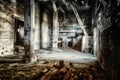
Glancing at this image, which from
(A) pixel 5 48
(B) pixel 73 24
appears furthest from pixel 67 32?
(A) pixel 5 48

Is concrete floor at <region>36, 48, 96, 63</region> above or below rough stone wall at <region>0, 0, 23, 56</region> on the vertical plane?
below

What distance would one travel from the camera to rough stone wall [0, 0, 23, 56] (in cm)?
720

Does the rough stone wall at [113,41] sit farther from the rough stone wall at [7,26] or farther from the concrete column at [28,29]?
the rough stone wall at [7,26]

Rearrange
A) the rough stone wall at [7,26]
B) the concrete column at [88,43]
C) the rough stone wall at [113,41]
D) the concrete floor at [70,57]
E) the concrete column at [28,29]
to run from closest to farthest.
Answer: the rough stone wall at [113,41] → the concrete column at [28,29] → the concrete floor at [70,57] → the rough stone wall at [7,26] → the concrete column at [88,43]

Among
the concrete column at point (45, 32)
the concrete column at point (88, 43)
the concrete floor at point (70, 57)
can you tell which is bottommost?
the concrete floor at point (70, 57)

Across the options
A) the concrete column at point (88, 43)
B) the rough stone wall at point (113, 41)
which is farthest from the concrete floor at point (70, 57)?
the rough stone wall at point (113, 41)

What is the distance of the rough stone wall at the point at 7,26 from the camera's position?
23.6ft

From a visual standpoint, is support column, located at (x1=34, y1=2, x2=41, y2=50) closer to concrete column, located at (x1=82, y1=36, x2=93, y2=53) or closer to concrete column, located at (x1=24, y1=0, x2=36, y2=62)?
concrete column, located at (x1=82, y1=36, x2=93, y2=53)

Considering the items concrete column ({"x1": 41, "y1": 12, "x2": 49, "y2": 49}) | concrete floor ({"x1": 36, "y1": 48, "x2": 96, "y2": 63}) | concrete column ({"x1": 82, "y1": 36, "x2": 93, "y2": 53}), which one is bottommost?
concrete floor ({"x1": 36, "y1": 48, "x2": 96, "y2": 63})

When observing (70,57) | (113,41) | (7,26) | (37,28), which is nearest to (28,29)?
(7,26)

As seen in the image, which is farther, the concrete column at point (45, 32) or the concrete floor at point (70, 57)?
the concrete column at point (45, 32)

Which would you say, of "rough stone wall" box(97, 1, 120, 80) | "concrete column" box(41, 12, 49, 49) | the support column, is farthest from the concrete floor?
"concrete column" box(41, 12, 49, 49)

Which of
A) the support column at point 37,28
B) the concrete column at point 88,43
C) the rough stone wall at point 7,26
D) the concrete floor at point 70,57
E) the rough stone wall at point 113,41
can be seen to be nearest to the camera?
the rough stone wall at point 113,41

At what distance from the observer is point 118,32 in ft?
9.32
